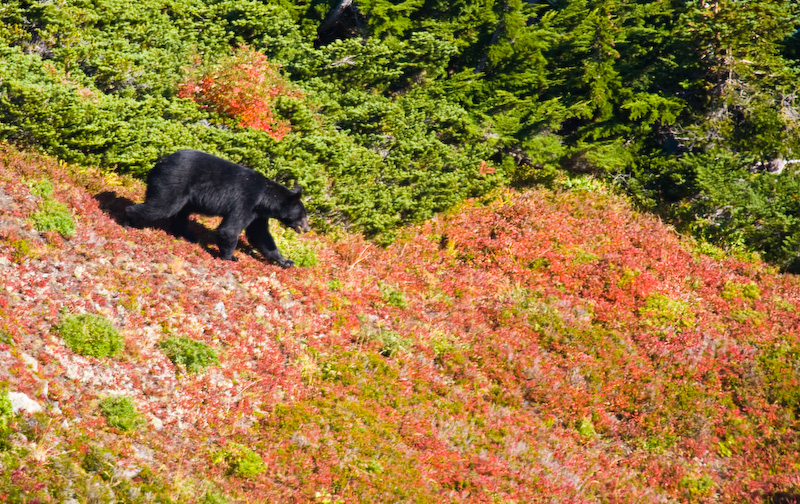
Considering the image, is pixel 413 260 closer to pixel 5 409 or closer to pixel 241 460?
pixel 241 460

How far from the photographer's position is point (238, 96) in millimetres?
16203

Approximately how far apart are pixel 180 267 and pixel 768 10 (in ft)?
61.2

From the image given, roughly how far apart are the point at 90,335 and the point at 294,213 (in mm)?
4802

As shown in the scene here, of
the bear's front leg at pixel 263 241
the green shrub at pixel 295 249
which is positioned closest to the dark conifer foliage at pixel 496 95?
the green shrub at pixel 295 249

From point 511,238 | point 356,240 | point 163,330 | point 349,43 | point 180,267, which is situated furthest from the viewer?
point 349,43

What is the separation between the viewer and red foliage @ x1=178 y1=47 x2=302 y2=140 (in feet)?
52.8

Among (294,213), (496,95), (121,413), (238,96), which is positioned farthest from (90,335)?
(496,95)

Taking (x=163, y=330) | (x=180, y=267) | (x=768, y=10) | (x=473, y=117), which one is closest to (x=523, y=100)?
(x=473, y=117)

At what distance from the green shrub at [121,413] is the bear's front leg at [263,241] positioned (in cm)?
506

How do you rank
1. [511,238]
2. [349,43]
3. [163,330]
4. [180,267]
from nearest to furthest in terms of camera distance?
[163,330] < [180,267] < [511,238] < [349,43]

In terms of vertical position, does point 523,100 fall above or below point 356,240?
above

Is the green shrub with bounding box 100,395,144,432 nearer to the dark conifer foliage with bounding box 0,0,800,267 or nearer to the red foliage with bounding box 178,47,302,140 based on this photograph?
the dark conifer foliage with bounding box 0,0,800,267

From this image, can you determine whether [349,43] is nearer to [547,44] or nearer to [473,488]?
[547,44]

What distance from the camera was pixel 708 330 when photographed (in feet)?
53.9
